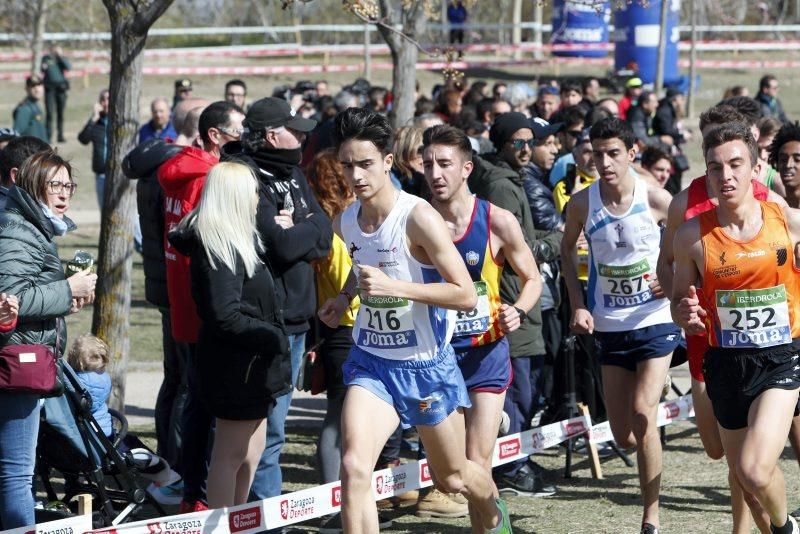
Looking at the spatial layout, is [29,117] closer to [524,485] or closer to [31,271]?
[524,485]

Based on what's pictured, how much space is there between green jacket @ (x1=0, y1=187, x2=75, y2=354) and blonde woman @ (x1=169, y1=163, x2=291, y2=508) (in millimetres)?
542

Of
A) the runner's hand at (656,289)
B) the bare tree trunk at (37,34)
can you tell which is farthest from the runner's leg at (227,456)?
the bare tree trunk at (37,34)

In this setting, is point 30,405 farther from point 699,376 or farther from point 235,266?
point 699,376

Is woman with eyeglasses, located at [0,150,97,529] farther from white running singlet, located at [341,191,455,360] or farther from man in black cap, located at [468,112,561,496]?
man in black cap, located at [468,112,561,496]

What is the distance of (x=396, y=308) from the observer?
5.29 m

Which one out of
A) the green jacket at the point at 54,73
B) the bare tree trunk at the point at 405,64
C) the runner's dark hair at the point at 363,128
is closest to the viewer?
the runner's dark hair at the point at 363,128

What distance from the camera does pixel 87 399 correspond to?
602 cm

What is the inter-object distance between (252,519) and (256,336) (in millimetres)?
973

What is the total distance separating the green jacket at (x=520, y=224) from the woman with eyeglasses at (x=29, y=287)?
7.81ft

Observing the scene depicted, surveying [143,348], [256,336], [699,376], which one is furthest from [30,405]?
[143,348]

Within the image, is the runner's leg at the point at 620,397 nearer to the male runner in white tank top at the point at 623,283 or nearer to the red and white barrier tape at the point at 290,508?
the male runner in white tank top at the point at 623,283

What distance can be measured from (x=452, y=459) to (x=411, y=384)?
1.24ft

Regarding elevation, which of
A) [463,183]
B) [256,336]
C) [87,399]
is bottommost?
[87,399]

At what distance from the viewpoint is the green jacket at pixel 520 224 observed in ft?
22.7
